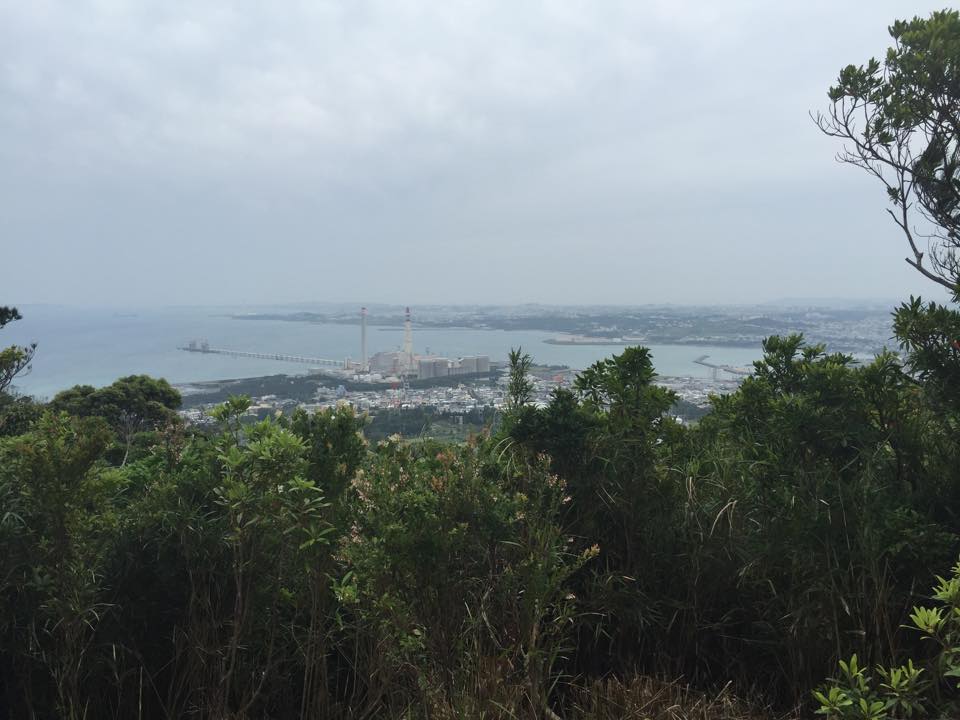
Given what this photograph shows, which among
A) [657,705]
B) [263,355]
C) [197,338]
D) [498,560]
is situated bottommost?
[263,355]

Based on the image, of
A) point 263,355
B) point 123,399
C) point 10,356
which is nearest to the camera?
point 10,356

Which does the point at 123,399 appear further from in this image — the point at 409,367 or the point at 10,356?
the point at 10,356

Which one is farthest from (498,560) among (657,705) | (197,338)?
(197,338)

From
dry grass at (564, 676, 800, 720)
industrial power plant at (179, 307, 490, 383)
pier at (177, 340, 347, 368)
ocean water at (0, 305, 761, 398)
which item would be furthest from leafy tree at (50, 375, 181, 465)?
dry grass at (564, 676, 800, 720)

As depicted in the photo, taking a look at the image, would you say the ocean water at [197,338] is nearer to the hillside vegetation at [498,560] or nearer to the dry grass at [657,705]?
the hillside vegetation at [498,560]

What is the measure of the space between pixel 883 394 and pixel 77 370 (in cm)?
4168

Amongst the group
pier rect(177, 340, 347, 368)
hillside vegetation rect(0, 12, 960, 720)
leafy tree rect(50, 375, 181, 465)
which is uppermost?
hillside vegetation rect(0, 12, 960, 720)

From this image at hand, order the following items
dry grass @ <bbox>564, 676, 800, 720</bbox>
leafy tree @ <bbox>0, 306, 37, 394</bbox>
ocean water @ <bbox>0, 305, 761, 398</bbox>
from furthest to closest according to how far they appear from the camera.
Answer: ocean water @ <bbox>0, 305, 761, 398</bbox> < leafy tree @ <bbox>0, 306, 37, 394</bbox> < dry grass @ <bbox>564, 676, 800, 720</bbox>

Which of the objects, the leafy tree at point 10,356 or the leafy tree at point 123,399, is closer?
the leafy tree at point 10,356

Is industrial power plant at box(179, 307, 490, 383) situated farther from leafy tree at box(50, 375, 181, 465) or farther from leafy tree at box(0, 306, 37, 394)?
leafy tree at box(0, 306, 37, 394)

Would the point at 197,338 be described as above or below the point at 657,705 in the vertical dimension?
below

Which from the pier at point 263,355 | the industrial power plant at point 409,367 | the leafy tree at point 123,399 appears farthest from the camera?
the pier at point 263,355

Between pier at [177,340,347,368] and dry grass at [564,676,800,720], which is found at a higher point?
dry grass at [564,676,800,720]

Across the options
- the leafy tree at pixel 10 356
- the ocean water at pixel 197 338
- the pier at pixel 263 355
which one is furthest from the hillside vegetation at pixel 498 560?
the pier at pixel 263 355
